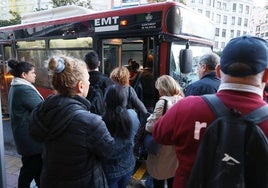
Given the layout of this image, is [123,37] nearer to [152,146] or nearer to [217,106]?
[152,146]

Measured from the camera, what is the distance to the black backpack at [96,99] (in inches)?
136

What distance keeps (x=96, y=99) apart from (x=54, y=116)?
1.55 meters

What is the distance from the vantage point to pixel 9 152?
543cm

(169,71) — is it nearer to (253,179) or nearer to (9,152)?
(253,179)

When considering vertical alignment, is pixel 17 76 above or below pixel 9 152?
above

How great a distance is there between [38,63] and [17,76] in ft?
13.1

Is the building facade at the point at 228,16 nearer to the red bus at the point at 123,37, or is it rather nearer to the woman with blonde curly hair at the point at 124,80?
the red bus at the point at 123,37

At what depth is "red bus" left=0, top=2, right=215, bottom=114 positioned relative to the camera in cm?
427

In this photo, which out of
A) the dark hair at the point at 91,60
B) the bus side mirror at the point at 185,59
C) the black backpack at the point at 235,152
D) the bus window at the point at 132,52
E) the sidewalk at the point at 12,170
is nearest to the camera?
the black backpack at the point at 235,152

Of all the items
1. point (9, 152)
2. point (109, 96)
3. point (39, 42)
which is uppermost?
point (39, 42)

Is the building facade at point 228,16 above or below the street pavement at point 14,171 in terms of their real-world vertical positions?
above

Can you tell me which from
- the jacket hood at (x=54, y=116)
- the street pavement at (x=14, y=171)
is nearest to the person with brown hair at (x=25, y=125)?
the street pavement at (x=14, y=171)

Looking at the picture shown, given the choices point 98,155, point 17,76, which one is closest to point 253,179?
point 98,155

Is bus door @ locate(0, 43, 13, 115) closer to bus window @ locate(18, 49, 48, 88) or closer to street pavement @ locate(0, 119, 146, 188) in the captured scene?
bus window @ locate(18, 49, 48, 88)
